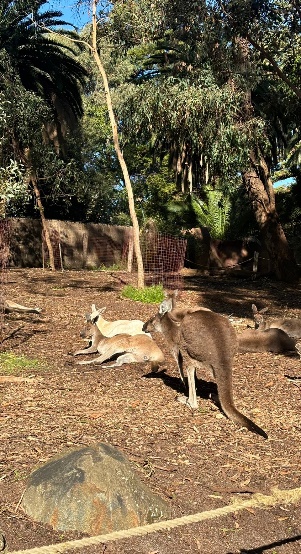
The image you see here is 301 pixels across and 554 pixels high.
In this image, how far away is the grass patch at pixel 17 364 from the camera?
307 inches

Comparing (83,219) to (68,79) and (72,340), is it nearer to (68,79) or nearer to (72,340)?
(68,79)

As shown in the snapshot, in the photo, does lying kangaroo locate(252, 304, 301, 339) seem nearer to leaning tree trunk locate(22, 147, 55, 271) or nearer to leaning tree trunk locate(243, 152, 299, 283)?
leaning tree trunk locate(243, 152, 299, 283)

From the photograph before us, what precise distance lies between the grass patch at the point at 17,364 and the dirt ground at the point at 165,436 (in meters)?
0.09

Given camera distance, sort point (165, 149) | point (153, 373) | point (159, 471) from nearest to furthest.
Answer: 1. point (159, 471)
2. point (153, 373)
3. point (165, 149)

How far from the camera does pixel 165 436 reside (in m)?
5.86

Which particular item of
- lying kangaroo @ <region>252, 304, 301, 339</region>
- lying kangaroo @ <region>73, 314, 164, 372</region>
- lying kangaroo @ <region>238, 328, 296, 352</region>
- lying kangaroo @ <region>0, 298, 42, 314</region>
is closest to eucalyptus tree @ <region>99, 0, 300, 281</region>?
lying kangaroo @ <region>252, 304, 301, 339</region>

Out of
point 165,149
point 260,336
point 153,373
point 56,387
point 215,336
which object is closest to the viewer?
point 215,336

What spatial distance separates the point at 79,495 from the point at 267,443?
2.26m

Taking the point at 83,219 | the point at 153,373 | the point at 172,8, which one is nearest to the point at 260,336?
the point at 153,373

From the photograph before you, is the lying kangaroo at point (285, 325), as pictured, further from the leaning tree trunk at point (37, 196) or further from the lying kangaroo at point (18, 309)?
the leaning tree trunk at point (37, 196)

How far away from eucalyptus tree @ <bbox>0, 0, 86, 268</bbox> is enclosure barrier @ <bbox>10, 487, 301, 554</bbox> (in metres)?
13.3

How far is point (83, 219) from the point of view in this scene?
91.7 feet

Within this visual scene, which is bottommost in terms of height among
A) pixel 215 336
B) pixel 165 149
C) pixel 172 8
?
pixel 215 336

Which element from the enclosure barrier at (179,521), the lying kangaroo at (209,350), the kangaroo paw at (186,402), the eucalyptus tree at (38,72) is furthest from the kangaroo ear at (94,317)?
the eucalyptus tree at (38,72)
